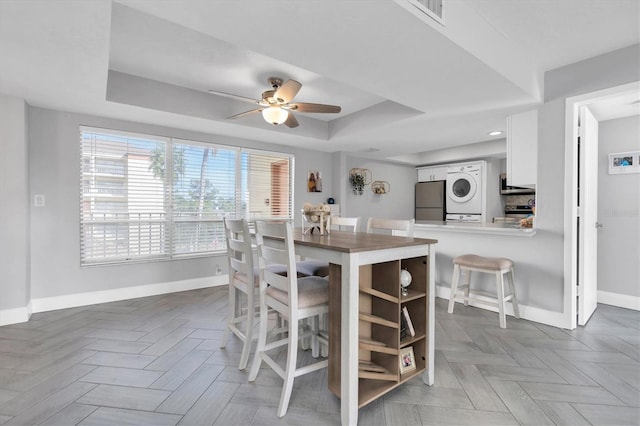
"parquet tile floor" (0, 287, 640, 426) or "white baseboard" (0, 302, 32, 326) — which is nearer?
"parquet tile floor" (0, 287, 640, 426)

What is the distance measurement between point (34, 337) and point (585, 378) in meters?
4.08

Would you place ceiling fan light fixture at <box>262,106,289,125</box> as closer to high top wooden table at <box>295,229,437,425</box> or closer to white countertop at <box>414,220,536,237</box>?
high top wooden table at <box>295,229,437,425</box>

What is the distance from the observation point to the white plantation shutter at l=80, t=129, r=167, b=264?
3381mm

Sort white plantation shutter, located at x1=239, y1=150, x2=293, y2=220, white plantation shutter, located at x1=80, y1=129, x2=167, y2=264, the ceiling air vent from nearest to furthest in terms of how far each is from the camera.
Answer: the ceiling air vent, white plantation shutter, located at x1=80, y1=129, x2=167, y2=264, white plantation shutter, located at x1=239, y1=150, x2=293, y2=220

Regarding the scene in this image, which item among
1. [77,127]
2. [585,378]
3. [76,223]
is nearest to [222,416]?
[585,378]

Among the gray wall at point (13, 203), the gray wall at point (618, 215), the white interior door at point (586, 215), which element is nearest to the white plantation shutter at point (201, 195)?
the gray wall at point (13, 203)

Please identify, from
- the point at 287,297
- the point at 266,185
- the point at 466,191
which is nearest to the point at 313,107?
the point at 287,297

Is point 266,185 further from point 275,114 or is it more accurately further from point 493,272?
point 493,272

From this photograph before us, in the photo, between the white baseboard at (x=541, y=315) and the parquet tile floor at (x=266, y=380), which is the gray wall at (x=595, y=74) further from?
the parquet tile floor at (x=266, y=380)

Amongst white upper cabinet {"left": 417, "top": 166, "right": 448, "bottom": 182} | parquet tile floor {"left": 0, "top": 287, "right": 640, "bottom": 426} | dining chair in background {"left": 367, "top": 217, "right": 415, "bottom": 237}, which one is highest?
white upper cabinet {"left": 417, "top": 166, "right": 448, "bottom": 182}

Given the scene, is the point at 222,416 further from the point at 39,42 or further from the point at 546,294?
the point at 546,294

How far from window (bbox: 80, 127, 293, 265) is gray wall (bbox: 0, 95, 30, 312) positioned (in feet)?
1.69

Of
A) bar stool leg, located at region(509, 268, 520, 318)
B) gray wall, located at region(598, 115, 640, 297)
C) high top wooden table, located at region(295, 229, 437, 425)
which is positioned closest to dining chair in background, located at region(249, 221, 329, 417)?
high top wooden table, located at region(295, 229, 437, 425)

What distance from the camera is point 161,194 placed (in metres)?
3.80
